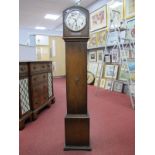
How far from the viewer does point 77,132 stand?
1.75 m

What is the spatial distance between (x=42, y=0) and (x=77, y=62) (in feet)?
15.6

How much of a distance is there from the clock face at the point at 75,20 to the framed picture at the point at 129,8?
2622 millimetres

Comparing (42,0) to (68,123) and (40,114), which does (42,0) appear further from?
(68,123)

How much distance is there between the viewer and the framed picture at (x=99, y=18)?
5038 mm

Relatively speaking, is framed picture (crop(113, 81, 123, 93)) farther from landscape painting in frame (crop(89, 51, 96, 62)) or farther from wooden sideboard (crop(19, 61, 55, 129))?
wooden sideboard (crop(19, 61, 55, 129))

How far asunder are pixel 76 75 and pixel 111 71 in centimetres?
315

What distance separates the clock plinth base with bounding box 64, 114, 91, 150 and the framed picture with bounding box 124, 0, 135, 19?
3019mm

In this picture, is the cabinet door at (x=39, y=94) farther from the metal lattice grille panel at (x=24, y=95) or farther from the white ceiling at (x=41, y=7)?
the white ceiling at (x=41, y=7)

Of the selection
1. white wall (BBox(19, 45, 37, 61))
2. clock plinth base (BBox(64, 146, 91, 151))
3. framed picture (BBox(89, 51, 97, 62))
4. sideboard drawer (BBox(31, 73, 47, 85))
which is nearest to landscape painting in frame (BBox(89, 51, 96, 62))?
framed picture (BBox(89, 51, 97, 62))

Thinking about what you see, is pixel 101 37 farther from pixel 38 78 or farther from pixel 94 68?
pixel 38 78
